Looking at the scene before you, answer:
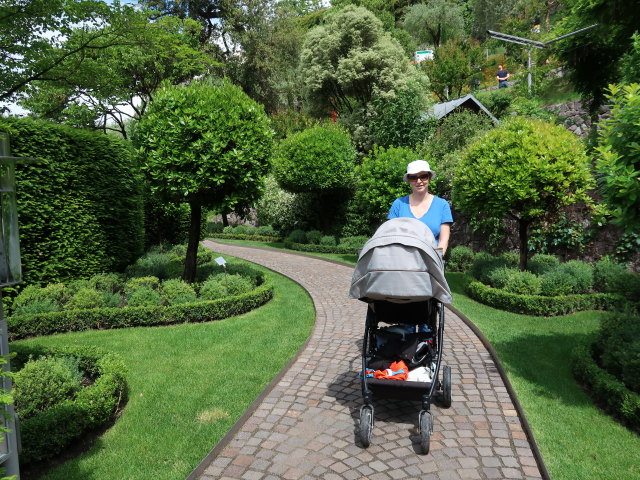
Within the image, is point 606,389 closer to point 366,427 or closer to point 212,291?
point 366,427

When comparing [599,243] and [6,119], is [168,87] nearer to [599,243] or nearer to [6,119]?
[6,119]

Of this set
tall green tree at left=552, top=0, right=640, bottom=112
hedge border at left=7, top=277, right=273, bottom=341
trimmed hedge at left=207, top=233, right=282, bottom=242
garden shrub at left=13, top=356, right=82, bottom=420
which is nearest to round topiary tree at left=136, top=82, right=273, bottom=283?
hedge border at left=7, top=277, right=273, bottom=341

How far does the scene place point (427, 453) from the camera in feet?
12.6

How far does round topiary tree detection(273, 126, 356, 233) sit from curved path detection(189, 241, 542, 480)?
12239mm

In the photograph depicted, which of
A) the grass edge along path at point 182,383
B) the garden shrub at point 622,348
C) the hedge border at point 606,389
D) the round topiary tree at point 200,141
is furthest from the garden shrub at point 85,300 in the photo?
the garden shrub at point 622,348

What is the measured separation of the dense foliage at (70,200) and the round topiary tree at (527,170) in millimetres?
7755

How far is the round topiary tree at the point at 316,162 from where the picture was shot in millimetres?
17688

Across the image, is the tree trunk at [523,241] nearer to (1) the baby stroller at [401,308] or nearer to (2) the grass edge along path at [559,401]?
(2) the grass edge along path at [559,401]

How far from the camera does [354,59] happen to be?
25.1 meters

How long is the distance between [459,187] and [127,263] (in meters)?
8.91

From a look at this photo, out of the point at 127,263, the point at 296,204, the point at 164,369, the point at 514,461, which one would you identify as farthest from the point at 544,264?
the point at 296,204

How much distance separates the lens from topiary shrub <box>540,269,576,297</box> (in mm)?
8836

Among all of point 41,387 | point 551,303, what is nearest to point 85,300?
point 41,387

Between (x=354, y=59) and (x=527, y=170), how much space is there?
19064mm
